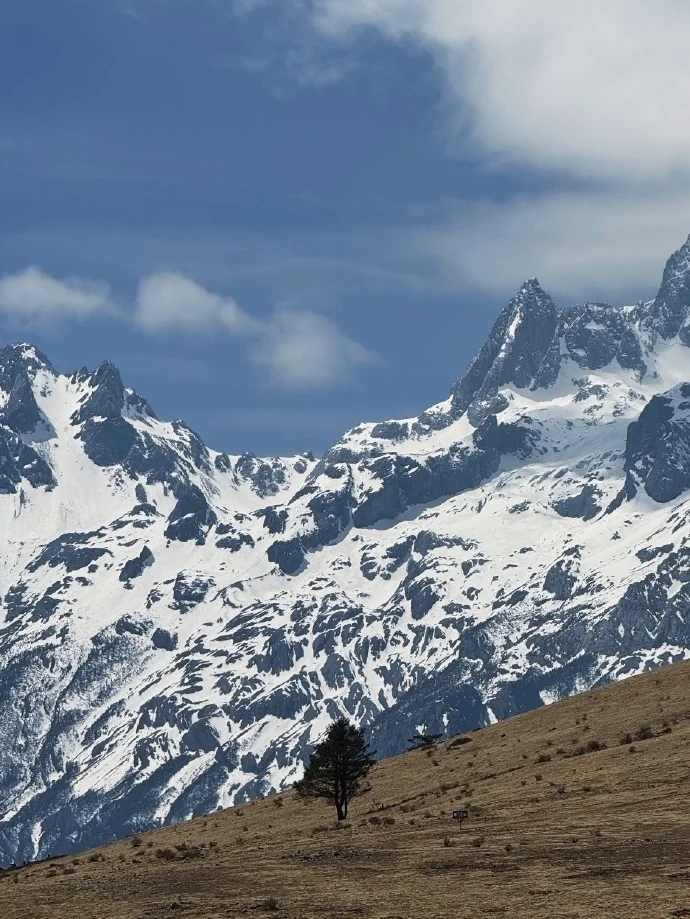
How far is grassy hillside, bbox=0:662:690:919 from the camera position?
37.2 meters

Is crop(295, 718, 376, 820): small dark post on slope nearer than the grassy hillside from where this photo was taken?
No

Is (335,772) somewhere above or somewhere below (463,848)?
above

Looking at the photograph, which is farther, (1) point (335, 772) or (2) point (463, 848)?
(1) point (335, 772)

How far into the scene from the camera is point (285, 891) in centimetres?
4041

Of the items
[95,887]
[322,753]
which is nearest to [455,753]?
[322,753]

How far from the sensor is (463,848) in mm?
45875

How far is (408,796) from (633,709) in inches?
555

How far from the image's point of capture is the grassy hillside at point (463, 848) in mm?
37188

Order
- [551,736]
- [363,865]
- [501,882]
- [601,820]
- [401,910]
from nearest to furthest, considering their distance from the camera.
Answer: [401,910]
[501,882]
[363,865]
[601,820]
[551,736]

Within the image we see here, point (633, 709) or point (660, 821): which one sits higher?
point (633, 709)

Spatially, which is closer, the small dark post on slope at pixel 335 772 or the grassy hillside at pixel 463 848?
the grassy hillside at pixel 463 848

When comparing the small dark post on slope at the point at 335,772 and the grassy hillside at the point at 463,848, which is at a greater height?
the small dark post on slope at the point at 335,772

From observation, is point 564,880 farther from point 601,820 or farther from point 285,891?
point 601,820

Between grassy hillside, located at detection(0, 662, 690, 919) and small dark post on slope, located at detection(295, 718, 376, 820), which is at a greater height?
small dark post on slope, located at detection(295, 718, 376, 820)
